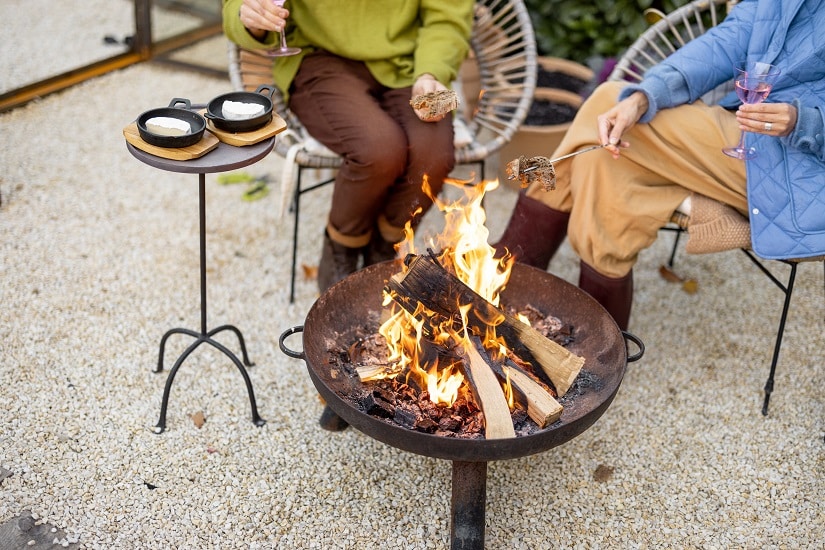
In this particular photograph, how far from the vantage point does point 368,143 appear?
8.84ft

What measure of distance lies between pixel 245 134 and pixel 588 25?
2.84 metres

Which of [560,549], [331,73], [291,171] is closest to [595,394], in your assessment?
[560,549]

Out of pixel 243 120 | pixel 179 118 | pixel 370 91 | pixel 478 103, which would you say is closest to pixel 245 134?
pixel 243 120

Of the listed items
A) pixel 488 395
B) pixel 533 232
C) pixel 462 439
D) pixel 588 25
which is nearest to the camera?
pixel 462 439

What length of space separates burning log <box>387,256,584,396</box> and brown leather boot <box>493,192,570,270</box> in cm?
62

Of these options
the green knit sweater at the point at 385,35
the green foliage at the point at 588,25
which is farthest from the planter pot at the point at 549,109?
the green knit sweater at the point at 385,35

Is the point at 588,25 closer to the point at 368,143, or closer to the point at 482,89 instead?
the point at 482,89

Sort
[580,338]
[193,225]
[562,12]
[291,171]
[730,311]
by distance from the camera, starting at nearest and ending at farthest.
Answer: [580,338] < [291,171] < [730,311] < [193,225] < [562,12]

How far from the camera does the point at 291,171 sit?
2832mm

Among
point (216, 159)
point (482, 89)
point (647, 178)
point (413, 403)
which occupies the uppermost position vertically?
point (216, 159)

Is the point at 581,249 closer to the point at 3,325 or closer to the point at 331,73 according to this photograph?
the point at 331,73

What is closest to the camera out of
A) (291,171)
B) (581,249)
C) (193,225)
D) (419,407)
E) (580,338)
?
(419,407)

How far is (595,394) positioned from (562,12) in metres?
2.97

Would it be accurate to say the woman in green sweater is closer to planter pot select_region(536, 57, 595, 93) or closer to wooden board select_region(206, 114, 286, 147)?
wooden board select_region(206, 114, 286, 147)
